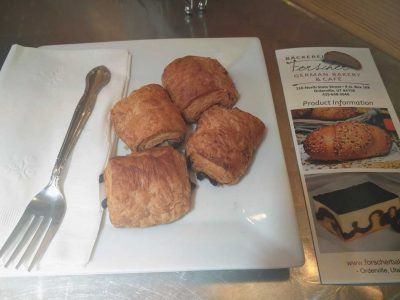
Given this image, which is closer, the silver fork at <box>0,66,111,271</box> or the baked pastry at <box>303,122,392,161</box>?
the silver fork at <box>0,66,111,271</box>

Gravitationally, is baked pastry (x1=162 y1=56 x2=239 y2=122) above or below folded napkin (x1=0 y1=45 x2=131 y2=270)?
above

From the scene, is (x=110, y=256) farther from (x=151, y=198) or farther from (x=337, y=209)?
(x=337, y=209)

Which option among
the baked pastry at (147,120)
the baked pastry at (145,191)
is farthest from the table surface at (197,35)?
the baked pastry at (147,120)

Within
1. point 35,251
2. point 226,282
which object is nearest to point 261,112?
point 226,282

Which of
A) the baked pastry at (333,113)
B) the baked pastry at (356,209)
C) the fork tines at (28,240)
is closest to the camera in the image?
the fork tines at (28,240)

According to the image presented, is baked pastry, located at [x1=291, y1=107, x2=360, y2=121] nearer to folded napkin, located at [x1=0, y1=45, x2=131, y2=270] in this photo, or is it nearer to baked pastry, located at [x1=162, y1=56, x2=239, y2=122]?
baked pastry, located at [x1=162, y1=56, x2=239, y2=122]

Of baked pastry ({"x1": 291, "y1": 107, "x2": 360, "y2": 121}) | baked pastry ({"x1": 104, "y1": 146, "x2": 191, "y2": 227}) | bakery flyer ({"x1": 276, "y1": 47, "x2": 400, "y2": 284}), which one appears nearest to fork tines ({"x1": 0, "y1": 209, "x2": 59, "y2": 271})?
baked pastry ({"x1": 104, "y1": 146, "x2": 191, "y2": 227})

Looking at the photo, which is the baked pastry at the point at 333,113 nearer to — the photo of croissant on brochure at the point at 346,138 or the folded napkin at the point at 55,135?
the photo of croissant on brochure at the point at 346,138

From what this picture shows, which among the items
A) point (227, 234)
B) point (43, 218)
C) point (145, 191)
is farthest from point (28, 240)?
point (227, 234)
